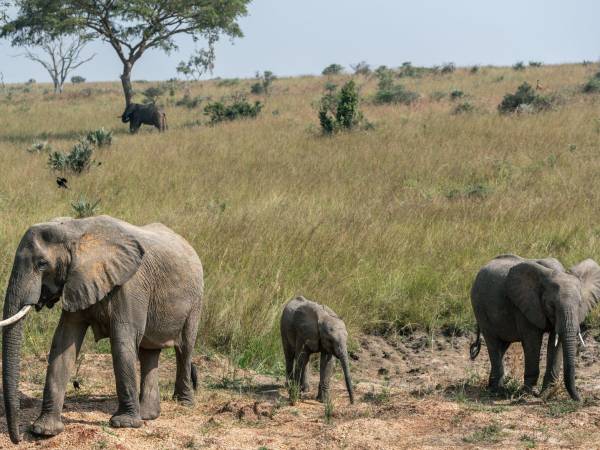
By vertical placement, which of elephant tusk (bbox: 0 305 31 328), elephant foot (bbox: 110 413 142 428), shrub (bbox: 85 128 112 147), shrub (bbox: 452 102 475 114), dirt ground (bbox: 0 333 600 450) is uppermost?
shrub (bbox: 452 102 475 114)

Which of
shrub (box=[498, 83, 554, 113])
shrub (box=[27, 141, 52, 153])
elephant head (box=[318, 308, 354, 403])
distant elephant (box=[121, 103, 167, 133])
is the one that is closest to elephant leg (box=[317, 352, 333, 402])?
elephant head (box=[318, 308, 354, 403])

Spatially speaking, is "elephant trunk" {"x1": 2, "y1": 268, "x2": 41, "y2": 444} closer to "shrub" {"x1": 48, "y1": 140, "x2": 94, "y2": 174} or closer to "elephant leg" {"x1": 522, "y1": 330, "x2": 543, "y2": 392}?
"elephant leg" {"x1": 522, "y1": 330, "x2": 543, "y2": 392}

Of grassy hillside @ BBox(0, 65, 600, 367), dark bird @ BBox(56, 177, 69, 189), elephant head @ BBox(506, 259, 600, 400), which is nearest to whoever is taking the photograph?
elephant head @ BBox(506, 259, 600, 400)

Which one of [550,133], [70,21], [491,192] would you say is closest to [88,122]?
[70,21]

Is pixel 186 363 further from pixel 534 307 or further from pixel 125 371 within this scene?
pixel 534 307

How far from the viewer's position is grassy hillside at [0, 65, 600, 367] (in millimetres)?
8445

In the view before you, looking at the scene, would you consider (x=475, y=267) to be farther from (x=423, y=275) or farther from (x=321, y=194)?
(x=321, y=194)

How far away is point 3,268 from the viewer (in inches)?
328

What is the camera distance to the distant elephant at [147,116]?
26.0m

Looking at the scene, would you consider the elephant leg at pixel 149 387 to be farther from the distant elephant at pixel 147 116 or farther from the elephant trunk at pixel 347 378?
the distant elephant at pixel 147 116

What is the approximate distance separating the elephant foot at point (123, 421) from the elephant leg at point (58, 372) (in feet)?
0.99

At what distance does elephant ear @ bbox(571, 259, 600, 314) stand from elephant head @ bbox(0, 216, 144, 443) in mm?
3440

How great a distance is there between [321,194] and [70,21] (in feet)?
67.3

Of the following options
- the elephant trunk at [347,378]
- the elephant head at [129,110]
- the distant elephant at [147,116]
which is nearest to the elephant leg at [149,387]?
the elephant trunk at [347,378]
